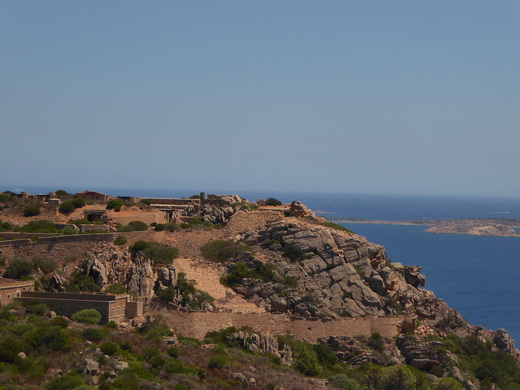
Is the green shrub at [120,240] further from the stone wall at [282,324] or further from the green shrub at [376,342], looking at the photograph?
the green shrub at [376,342]

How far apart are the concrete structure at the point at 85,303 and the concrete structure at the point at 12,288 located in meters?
0.35

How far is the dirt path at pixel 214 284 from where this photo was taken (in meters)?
51.6

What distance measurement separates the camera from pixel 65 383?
35188mm

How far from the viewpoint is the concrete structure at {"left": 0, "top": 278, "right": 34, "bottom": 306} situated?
150 feet

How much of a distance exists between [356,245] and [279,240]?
17.9 ft

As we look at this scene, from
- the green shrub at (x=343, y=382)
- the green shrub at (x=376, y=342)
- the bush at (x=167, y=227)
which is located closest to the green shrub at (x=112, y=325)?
the green shrub at (x=343, y=382)

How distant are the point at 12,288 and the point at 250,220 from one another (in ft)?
66.1

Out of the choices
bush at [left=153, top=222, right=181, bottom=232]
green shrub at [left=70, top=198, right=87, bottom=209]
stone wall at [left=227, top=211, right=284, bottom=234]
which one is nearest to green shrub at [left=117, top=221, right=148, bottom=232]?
bush at [left=153, top=222, right=181, bottom=232]

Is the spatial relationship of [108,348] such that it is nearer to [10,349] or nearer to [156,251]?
[10,349]

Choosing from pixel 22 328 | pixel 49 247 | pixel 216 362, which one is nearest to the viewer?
pixel 22 328

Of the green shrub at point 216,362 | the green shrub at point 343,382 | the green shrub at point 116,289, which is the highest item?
the green shrub at point 116,289

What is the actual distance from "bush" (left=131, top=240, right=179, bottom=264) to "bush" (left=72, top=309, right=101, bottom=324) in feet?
27.6

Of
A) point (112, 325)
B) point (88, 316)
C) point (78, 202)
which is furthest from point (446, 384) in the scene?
point (78, 202)

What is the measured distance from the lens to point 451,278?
132250mm
